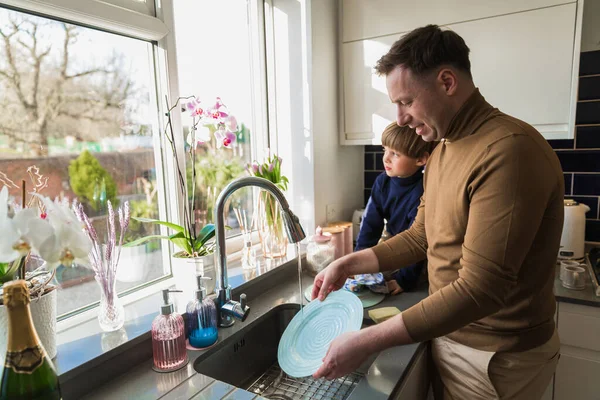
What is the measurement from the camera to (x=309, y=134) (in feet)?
5.89

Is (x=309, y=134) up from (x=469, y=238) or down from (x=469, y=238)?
up

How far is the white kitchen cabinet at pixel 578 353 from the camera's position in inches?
53.2

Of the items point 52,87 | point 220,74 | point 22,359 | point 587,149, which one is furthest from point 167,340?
point 587,149

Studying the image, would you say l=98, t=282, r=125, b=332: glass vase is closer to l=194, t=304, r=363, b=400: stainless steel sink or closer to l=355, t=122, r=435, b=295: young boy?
l=194, t=304, r=363, b=400: stainless steel sink

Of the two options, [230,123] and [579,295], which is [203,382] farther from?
[579,295]

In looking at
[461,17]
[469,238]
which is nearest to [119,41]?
[469,238]

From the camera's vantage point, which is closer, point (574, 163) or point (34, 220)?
point (34, 220)

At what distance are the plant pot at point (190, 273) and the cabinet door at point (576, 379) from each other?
129 centimetres

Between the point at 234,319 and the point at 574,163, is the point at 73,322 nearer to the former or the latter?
the point at 234,319

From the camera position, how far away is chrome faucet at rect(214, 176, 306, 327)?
1.01 metres

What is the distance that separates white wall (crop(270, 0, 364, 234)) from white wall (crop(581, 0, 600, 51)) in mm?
1084

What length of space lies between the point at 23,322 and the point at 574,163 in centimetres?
209

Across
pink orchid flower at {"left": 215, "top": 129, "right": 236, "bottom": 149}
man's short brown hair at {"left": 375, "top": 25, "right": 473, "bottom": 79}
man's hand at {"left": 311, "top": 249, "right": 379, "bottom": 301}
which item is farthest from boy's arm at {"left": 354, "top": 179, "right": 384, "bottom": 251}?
man's short brown hair at {"left": 375, "top": 25, "right": 473, "bottom": 79}

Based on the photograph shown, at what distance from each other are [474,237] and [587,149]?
1347 mm
